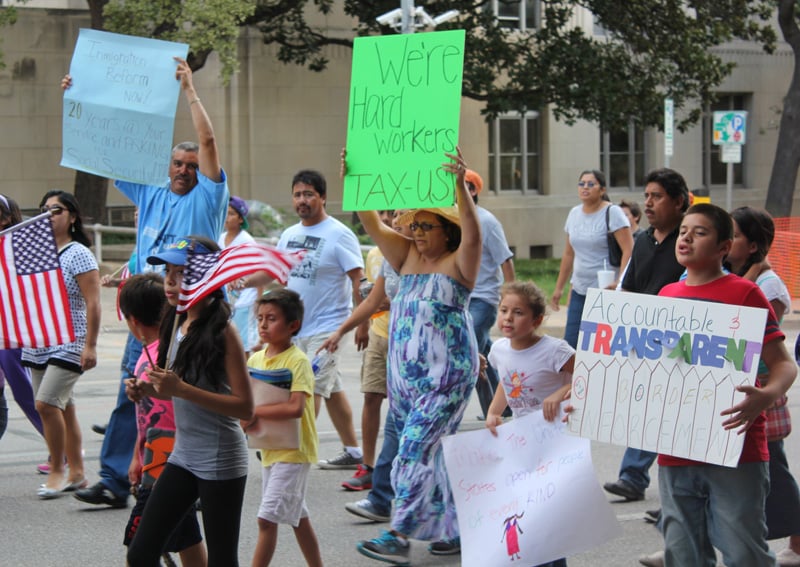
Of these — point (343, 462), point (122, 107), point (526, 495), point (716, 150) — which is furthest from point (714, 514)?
point (716, 150)

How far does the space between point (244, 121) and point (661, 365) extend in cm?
2256

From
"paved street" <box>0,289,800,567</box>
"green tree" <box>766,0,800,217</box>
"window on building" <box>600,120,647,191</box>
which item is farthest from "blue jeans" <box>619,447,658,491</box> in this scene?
"window on building" <box>600,120,647,191</box>

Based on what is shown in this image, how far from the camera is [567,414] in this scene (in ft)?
16.0

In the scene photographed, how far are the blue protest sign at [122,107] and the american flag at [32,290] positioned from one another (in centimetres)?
110

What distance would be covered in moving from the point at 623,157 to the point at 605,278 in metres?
22.5

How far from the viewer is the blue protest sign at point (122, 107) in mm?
7184

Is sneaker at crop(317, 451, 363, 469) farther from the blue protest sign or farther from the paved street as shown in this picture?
the blue protest sign

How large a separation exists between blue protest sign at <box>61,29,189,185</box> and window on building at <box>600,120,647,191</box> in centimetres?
2469

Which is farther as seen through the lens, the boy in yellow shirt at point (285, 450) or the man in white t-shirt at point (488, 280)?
the man in white t-shirt at point (488, 280)

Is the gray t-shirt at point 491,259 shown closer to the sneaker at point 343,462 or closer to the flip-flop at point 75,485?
the sneaker at point 343,462

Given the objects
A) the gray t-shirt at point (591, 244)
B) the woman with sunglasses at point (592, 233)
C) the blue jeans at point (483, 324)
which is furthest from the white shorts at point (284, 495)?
the gray t-shirt at point (591, 244)

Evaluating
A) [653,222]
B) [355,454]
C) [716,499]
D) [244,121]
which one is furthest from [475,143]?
[716,499]

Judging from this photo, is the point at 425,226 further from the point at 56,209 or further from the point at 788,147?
the point at 788,147

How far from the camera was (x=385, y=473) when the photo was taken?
6.81 meters
